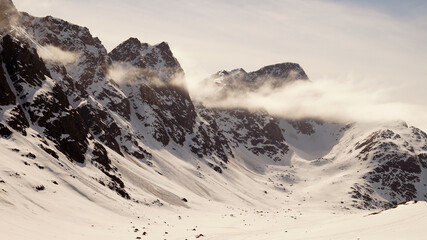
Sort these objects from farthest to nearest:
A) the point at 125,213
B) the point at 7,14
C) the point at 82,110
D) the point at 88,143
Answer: the point at 82,110 → the point at 7,14 → the point at 88,143 → the point at 125,213

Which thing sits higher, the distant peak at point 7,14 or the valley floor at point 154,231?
the distant peak at point 7,14

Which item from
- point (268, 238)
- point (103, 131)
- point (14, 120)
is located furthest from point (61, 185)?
point (103, 131)

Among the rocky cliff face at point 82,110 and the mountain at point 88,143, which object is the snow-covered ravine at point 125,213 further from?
the rocky cliff face at point 82,110

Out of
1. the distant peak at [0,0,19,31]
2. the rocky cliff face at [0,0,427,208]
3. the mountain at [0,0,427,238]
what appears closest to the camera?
the mountain at [0,0,427,238]

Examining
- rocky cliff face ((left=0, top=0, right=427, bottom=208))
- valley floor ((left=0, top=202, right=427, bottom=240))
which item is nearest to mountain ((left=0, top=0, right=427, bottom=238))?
rocky cliff face ((left=0, top=0, right=427, bottom=208))

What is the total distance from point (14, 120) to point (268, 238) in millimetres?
61036

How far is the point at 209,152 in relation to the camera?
195375mm

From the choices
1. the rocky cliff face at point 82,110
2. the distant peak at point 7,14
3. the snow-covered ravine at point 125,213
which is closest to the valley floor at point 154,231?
the snow-covered ravine at point 125,213

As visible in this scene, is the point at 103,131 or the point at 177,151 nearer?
the point at 103,131

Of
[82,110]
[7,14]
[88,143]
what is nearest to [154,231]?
[88,143]

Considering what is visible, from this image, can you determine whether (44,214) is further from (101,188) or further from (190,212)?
(190,212)

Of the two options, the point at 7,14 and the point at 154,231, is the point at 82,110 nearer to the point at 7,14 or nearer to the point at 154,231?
the point at 7,14

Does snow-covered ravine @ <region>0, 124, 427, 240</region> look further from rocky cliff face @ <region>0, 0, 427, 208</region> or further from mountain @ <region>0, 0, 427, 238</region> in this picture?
rocky cliff face @ <region>0, 0, 427, 208</region>

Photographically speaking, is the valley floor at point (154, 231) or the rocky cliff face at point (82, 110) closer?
the valley floor at point (154, 231)
